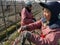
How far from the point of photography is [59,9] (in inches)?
125

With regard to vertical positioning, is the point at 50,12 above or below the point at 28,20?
above

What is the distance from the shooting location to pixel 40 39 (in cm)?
304

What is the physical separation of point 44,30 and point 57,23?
201 millimetres

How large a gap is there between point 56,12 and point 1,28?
5.76 m

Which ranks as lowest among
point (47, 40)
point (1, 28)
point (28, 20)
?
point (1, 28)

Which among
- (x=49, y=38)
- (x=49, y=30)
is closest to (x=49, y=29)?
(x=49, y=30)

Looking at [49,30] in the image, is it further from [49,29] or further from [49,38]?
[49,38]

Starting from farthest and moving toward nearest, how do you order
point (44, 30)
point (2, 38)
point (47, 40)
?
point (2, 38) → point (44, 30) → point (47, 40)

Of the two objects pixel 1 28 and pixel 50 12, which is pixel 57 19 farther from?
pixel 1 28

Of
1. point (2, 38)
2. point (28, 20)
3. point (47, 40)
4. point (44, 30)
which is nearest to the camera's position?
point (47, 40)

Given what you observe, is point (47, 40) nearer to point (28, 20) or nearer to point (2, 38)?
point (28, 20)

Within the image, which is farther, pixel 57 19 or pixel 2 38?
pixel 2 38

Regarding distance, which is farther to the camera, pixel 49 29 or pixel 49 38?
pixel 49 29

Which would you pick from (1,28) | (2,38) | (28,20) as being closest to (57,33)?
(28,20)
